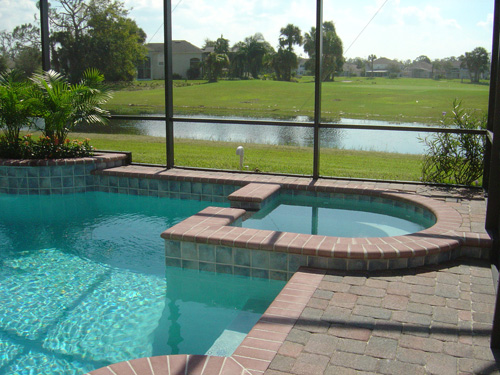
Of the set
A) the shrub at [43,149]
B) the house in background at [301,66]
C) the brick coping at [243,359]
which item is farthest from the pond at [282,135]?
the brick coping at [243,359]

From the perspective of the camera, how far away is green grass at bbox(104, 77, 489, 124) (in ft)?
76.7

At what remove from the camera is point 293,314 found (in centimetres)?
292

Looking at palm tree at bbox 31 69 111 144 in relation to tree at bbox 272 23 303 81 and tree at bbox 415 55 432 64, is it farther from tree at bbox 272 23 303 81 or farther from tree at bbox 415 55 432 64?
tree at bbox 415 55 432 64

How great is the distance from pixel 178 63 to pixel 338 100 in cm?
1431

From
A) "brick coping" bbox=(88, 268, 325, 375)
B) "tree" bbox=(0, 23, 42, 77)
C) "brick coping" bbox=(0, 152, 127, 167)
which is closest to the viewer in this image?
"brick coping" bbox=(88, 268, 325, 375)

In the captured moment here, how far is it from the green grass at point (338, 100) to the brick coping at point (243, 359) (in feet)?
64.5

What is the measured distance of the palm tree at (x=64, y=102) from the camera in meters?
7.07

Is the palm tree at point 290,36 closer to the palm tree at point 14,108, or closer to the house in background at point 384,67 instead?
the house in background at point 384,67

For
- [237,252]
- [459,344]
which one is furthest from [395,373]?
[237,252]

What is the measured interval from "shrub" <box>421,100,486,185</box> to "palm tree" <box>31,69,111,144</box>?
4.78 meters

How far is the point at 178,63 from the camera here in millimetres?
18500

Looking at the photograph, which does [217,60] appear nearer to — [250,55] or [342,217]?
[250,55]

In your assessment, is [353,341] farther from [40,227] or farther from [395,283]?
[40,227]

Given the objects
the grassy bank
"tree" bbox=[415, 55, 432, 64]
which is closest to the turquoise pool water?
the grassy bank
